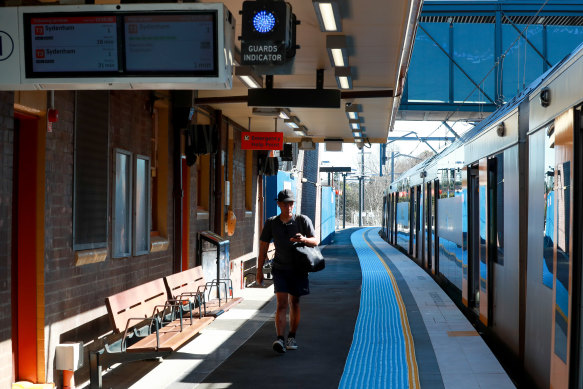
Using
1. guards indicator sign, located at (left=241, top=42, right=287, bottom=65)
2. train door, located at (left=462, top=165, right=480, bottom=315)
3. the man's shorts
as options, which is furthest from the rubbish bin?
guards indicator sign, located at (left=241, top=42, right=287, bottom=65)

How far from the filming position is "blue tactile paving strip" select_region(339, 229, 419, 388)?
21.5 feet

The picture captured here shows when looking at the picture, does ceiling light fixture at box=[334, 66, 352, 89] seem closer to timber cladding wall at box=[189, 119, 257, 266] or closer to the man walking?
the man walking

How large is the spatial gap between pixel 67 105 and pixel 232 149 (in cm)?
754

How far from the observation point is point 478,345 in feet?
26.5

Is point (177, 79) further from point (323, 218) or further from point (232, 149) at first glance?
point (323, 218)

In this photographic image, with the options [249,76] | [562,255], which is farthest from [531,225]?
[249,76]

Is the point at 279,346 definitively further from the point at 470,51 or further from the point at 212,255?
the point at 470,51

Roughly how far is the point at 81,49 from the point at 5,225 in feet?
4.92

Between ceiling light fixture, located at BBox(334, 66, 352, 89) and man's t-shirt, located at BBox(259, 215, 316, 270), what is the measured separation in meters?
1.81

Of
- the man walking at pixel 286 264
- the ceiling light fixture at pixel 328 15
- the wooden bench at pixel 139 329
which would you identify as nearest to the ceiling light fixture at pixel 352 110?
the man walking at pixel 286 264

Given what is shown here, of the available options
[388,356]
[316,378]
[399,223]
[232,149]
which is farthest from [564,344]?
[399,223]

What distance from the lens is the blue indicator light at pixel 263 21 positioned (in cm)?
544

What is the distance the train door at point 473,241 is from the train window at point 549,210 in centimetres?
443

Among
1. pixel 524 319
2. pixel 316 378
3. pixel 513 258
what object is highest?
pixel 513 258
